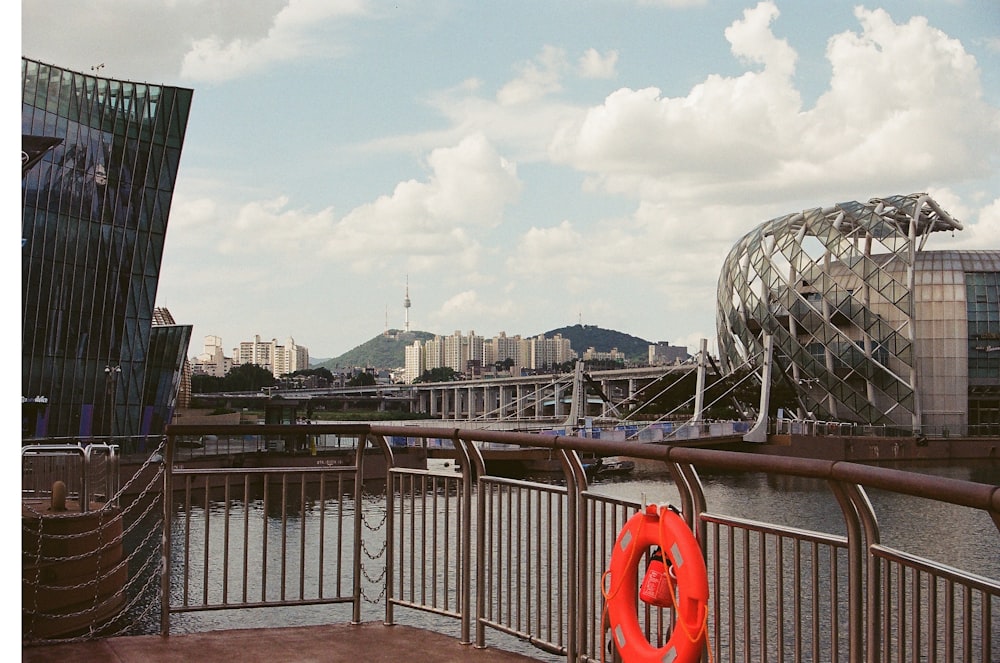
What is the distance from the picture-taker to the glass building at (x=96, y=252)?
1292 inches

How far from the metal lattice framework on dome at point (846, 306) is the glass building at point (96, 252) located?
41348 millimetres

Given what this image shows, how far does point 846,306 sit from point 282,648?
6520 centimetres

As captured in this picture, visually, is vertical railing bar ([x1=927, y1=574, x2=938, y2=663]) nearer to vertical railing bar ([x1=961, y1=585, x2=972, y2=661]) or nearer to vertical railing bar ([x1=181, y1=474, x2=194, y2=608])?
vertical railing bar ([x1=961, y1=585, x2=972, y2=661])

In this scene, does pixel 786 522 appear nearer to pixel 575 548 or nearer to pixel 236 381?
pixel 575 548

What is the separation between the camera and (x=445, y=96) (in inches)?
4523

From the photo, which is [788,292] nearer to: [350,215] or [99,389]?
[99,389]

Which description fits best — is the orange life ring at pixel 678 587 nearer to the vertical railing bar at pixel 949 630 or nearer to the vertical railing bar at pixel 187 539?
the vertical railing bar at pixel 949 630

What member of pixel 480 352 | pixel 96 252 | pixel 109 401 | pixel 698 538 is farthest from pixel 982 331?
pixel 480 352

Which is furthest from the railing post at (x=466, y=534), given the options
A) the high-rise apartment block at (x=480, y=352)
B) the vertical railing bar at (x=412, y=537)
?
the high-rise apartment block at (x=480, y=352)

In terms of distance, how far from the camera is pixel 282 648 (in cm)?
445

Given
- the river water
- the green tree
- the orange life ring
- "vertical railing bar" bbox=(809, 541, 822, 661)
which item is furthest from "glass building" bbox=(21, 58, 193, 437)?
the green tree

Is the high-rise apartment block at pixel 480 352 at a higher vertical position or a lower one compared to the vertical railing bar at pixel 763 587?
higher

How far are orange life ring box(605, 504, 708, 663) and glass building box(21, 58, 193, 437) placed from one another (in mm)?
31002

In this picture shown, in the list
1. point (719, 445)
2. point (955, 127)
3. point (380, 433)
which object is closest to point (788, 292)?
point (719, 445)
